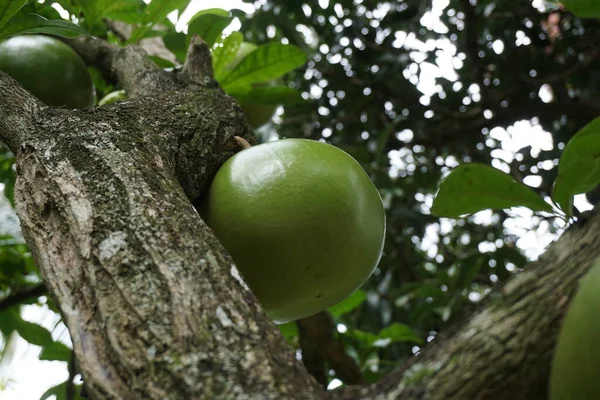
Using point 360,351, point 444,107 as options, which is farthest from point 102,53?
point 444,107

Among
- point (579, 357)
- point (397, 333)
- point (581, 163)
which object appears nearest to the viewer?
point (579, 357)

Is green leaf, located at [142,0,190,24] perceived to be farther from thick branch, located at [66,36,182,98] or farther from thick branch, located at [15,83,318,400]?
thick branch, located at [15,83,318,400]

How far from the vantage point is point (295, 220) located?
0.73 meters

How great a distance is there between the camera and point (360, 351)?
173 cm

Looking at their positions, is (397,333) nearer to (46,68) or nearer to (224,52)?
(224,52)

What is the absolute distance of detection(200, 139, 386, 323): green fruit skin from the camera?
0.73 m

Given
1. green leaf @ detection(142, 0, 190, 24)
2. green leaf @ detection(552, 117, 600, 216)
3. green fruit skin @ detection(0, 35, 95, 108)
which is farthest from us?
green leaf @ detection(142, 0, 190, 24)

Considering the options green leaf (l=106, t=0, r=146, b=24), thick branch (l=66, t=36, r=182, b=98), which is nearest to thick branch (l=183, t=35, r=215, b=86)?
thick branch (l=66, t=36, r=182, b=98)

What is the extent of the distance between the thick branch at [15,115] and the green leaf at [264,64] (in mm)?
506

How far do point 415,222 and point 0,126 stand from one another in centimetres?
151

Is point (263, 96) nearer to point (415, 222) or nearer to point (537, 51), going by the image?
point (415, 222)

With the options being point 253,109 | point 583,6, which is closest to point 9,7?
point 253,109

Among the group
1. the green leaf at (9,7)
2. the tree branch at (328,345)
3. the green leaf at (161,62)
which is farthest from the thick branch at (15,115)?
the tree branch at (328,345)

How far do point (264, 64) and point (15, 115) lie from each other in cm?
58
